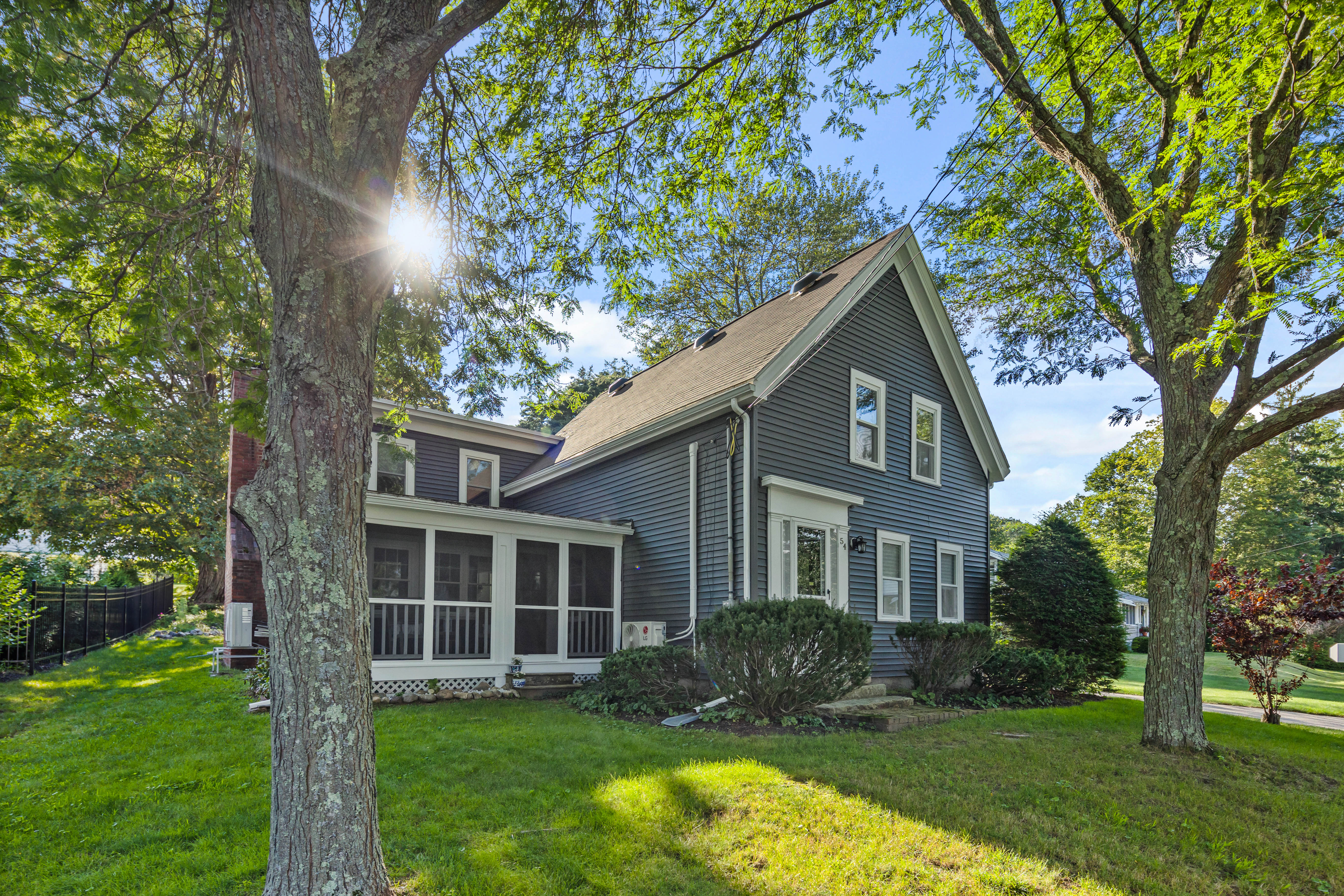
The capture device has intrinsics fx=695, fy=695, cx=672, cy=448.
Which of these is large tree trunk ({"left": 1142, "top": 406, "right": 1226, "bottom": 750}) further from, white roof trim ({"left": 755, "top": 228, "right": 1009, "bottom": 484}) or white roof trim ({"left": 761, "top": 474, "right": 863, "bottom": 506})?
white roof trim ({"left": 755, "top": 228, "right": 1009, "bottom": 484})

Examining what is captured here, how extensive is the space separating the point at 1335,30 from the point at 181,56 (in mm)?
9027

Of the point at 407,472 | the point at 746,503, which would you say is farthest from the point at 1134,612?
the point at 407,472

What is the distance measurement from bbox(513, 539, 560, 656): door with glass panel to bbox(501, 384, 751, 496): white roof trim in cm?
155

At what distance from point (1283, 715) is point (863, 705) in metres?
8.59

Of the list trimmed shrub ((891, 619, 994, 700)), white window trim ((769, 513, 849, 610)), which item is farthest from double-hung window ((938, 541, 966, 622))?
white window trim ((769, 513, 849, 610))

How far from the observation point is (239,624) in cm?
1174

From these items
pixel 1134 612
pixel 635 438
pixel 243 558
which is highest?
pixel 635 438

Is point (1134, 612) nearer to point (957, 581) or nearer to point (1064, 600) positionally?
point (1064, 600)

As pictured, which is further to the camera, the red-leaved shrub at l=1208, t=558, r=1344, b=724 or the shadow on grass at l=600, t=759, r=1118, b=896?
the red-leaved shrub at l=1208, t=558, r=1344, b=724

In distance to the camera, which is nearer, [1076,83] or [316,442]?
[316,442]

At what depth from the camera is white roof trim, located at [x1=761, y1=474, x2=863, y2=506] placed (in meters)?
9.91

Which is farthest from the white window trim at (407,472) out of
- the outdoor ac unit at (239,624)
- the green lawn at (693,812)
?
the green lawn at (693,812)

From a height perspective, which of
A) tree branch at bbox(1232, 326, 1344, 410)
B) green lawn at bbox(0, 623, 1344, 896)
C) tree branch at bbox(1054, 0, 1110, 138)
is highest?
tree branch at bbox(1054, 0, 1110, 138)

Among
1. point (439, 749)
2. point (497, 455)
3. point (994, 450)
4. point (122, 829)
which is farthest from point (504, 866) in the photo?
point (994, 450)
